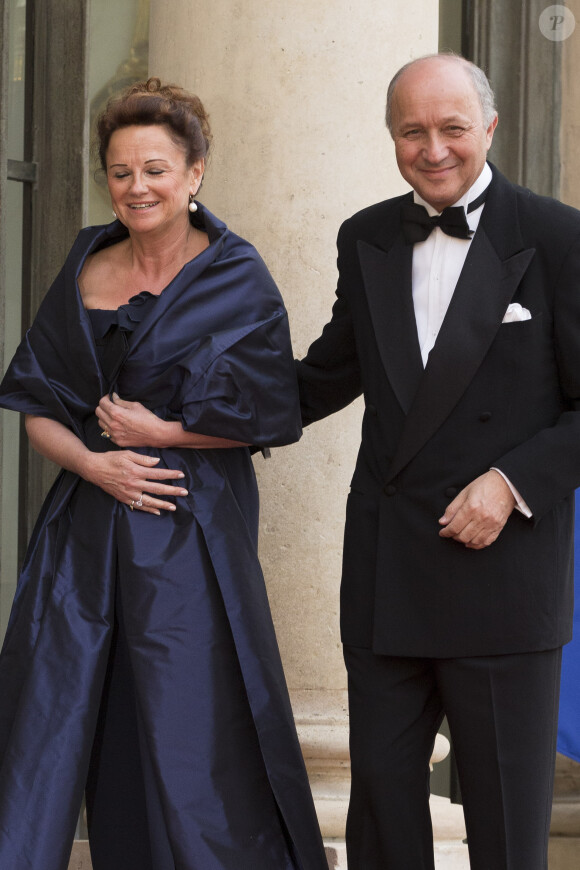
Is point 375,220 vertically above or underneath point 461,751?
above

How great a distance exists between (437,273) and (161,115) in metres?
0.76

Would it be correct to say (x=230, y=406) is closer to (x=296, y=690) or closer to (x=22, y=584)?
(x=22, y=584)

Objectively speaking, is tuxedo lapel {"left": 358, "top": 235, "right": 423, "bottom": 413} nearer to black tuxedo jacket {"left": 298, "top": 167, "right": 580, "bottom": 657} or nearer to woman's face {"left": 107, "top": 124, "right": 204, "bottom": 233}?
black tuxedo jacket {"left": 298, "top": 167, "right": 580, "bottom": 657}

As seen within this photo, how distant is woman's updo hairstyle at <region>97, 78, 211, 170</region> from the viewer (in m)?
2.91

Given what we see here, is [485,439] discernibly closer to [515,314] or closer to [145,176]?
Result: [515,314]

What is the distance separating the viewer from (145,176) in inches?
113

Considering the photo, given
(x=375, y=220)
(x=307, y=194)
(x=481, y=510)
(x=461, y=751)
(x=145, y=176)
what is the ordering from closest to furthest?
(x=481, y=510) < (x=461, y=751) < (x=375, y=220) < (x=145, y=176) < (x=307, y=194)

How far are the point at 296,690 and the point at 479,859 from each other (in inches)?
41.7

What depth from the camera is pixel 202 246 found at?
3014mm

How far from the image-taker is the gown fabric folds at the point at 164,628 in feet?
9.04
